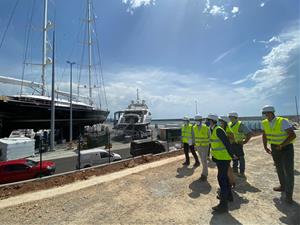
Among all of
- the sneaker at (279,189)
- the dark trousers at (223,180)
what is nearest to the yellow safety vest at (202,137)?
the sneaker at (279,189)

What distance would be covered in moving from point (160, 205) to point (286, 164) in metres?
2.89

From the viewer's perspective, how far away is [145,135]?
108 feet

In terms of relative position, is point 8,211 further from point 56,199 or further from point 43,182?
point 43,182

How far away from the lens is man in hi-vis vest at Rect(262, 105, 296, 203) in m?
4.52

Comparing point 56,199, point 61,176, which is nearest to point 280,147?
point 56,199

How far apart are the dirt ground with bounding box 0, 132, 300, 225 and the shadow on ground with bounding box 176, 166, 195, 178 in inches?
13.9

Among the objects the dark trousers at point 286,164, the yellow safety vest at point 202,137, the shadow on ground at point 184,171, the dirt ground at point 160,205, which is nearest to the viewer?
the dirt ground at point 160,205

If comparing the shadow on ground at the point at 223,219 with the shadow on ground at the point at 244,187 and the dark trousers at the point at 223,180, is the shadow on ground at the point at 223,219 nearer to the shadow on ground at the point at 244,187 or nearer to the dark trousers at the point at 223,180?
the dark trousers at the point at 223,180

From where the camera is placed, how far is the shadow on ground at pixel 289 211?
3883 mm

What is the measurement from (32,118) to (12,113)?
234 centimetres

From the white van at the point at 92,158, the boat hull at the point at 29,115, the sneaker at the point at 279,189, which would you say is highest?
the boat hull at the point at 29,115

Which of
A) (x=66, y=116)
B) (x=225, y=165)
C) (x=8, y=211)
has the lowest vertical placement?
(x=8, y=211)

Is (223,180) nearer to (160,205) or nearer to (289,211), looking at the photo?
(289,211)

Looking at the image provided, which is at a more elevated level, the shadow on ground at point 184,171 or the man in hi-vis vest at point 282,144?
the man in hi-vis vest at point 282,144
